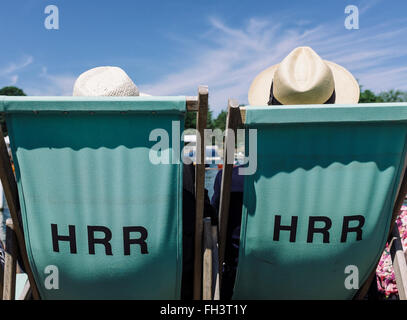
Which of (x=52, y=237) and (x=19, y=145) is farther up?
(x=19, y=145)

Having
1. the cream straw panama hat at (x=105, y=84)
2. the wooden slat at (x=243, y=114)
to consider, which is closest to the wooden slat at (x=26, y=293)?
the cream straw panama hat at (x=105, y=84)

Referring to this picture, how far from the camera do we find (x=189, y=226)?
1.76m

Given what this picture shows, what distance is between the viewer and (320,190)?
157 cm

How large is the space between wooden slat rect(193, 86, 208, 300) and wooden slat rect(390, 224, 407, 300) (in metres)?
1.09

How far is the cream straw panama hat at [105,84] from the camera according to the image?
170 cm

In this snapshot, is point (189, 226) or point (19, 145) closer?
point (19, 145)

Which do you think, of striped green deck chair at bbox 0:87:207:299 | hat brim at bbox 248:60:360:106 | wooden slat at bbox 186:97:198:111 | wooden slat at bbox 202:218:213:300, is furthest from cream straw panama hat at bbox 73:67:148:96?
hat brim at bbox 248:60:360:106

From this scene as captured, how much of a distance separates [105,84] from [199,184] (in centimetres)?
75

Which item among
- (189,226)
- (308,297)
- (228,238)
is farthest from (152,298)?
(308,297)

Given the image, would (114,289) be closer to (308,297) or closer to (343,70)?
(308,297)

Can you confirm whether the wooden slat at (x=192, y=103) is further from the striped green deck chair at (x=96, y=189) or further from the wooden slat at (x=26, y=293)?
the wooden slat at (x=26, y=293)

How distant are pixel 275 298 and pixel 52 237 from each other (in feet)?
4.04

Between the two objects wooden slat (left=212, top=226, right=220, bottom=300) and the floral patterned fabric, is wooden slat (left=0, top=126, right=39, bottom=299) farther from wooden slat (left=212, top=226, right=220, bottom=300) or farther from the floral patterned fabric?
the floral patterned fabric

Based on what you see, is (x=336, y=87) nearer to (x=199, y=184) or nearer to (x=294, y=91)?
(x=294, y=91)
